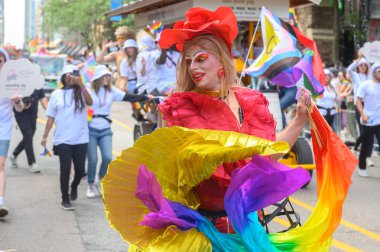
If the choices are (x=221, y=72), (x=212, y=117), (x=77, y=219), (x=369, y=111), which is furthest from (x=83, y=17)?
(x=212, y=117)

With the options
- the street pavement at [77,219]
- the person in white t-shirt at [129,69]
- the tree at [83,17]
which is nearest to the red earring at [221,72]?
the street pavement at [77,219]

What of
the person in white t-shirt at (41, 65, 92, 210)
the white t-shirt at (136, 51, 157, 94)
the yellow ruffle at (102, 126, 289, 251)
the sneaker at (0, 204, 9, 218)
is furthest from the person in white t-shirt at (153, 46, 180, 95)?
the yellow ruffle at (102, 126, 289, 251)

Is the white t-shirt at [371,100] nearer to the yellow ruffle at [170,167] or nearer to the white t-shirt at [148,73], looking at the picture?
the white t-shirt at [148,73]

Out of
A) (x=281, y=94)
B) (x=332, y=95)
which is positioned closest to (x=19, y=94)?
(x=281, y=94)

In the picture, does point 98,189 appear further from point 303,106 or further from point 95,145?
point 303,106

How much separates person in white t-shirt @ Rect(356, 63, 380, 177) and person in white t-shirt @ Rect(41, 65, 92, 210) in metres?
4.79

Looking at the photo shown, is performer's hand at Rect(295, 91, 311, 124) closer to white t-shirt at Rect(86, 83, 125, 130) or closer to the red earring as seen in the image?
the red earring

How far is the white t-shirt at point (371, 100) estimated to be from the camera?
37.7 ft

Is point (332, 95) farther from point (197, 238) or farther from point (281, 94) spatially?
point (197, 238)

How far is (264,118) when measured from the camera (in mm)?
3555

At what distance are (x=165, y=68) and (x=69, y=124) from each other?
2.67 meters

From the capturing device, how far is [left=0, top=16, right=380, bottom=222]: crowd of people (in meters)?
3.52

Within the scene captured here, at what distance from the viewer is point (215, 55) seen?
3.54 meters

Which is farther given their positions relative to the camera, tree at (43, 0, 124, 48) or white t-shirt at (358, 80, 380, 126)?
tree at (43, 0, 124, 48)
